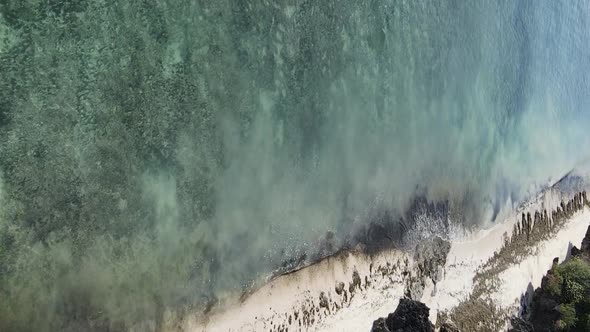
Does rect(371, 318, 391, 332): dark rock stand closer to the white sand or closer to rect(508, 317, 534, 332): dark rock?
the white sand

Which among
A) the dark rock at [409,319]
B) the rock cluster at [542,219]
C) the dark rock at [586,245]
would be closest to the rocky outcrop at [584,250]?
the dark rock at [586,245]

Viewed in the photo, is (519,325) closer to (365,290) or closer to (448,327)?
(448,327)

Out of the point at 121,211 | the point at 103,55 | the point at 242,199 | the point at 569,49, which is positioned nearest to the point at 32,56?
the point at 103,55

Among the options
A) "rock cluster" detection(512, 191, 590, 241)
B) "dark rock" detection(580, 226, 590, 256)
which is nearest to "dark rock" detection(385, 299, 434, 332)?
"rock cluster" detection(512, 191, 590, 241)

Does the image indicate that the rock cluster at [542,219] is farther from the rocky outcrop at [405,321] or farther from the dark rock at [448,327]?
the rocky outcrop at [405,321]

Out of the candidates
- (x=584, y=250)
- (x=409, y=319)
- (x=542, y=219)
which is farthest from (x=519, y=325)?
(x=409, y=319)
